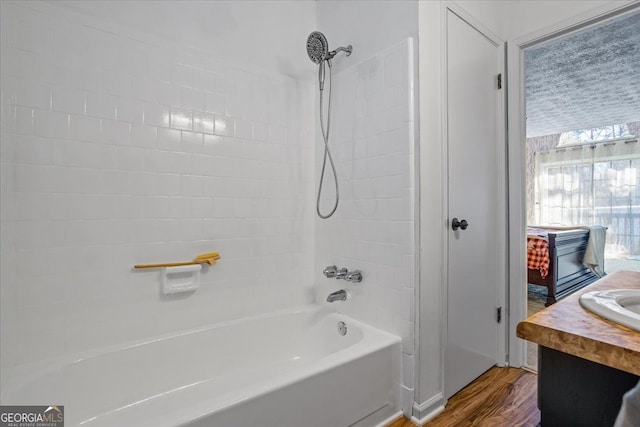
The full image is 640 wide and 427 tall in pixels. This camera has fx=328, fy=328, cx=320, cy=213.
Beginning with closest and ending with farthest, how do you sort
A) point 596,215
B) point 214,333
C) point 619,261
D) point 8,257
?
point 8,257 → point 214,333 → point 619,261 → point 596,215

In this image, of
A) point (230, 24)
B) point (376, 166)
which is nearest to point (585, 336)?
point (376, 166)

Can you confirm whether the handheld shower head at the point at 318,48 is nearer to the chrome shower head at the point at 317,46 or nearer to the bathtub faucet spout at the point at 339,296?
the chrome shower head at the point at 317,46

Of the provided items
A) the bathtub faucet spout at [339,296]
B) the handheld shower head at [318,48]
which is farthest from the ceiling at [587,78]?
the bathtub faucet spout at [339,296]

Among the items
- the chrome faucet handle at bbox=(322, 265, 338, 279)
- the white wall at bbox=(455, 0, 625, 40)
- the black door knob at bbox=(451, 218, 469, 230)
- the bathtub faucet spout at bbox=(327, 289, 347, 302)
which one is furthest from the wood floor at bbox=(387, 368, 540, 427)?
the white wall at bbox=(455, 0, 625, 40)

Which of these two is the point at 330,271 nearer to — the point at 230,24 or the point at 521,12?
the point at 230,24

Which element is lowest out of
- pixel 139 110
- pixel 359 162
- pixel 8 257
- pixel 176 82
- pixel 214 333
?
pixel 214 333

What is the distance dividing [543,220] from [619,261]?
1.30m

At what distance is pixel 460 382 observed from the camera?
185cm

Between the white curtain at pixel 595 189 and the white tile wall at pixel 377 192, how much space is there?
5.68 m

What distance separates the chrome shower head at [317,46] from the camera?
6.17ft

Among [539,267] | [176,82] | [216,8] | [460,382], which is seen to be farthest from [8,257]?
[539,267]

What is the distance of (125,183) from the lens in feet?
5.23

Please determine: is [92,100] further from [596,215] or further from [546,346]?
[596,215]

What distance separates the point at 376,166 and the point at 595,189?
588 cm
